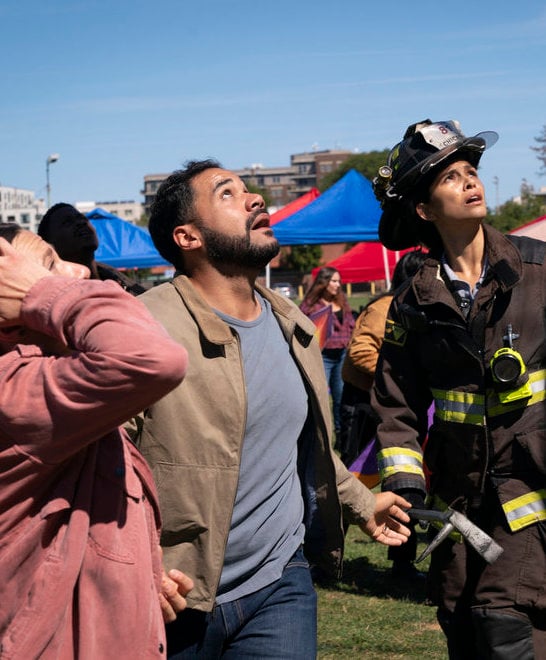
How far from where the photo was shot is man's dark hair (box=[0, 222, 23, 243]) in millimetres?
2432

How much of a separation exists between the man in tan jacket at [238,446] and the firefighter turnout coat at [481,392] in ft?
0.95

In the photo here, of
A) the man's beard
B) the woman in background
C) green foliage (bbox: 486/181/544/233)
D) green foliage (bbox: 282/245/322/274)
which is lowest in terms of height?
green foliage (bbox: 282/245/322/274)

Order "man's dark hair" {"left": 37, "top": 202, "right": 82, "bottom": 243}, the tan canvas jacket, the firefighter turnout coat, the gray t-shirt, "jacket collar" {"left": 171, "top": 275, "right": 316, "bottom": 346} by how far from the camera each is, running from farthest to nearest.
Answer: "man's dark hair" {"left": 37, "top": 202, "right": 82, "bottom": 243}, the firefighter turnout coat, "jacket collar" {"left": 171, "top": 275, "right": 316, "bottom": 346}, the gray t-shirt, the tan canvas jacket

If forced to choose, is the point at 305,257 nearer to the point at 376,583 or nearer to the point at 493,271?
the point at 376,583

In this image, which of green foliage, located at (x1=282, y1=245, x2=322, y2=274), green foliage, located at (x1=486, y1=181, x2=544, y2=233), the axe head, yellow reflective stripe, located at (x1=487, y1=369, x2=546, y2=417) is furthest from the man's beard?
green foliage, located at (x1=282, y1=245, x2=322, y2=274)

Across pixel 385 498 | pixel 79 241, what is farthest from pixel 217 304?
pixel 79 241

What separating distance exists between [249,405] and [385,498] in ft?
2.65

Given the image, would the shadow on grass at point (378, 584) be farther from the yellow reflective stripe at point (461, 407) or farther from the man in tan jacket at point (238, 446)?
the man in tan jacket at point (238, 446)

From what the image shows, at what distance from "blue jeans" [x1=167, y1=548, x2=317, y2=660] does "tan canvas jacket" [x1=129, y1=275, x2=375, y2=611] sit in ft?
0.43

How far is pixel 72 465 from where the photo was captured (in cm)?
233

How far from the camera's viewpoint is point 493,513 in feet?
12.8

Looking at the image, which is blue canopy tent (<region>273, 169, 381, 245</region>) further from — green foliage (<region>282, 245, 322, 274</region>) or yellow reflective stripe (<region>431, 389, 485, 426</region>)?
green foliage (<region>282, 245, 322, 274</region>)

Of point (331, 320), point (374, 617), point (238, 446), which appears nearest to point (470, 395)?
point (238, 446)

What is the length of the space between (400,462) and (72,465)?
2.04 m
